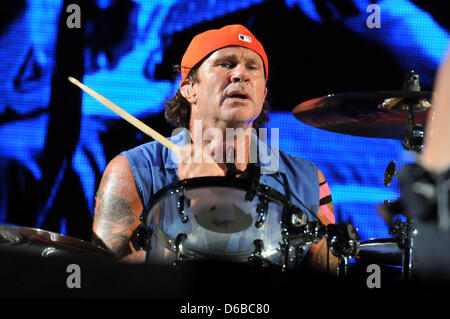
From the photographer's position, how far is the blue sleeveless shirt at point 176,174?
7.48ft

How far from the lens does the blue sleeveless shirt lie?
2279mm

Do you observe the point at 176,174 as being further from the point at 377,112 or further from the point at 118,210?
the point at 377,112

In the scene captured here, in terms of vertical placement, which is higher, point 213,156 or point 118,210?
point 213,156

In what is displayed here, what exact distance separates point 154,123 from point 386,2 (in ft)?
4.27

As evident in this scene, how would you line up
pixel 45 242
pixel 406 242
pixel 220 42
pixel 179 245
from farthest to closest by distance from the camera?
pixel 220 42 → pixel 406 242 → pixel 179 245 → pixel 45 242

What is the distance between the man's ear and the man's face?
13cm

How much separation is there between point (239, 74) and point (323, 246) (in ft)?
2.64

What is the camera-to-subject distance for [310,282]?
717 millimetres

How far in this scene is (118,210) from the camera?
216 cm

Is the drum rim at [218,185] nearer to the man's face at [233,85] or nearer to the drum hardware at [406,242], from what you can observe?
the drum hardware at [406,242]

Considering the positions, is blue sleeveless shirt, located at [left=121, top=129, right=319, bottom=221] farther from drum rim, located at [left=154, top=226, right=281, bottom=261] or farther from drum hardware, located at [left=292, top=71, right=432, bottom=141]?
drum rim, located at [left=154, top=226, right=281, bottom=261]

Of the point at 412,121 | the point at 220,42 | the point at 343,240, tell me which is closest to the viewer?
the point at 343,240

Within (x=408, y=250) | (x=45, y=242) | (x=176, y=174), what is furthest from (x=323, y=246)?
(x=45, y=242)

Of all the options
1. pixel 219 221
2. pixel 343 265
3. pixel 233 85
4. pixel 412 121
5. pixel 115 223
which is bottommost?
pixel 343 265
